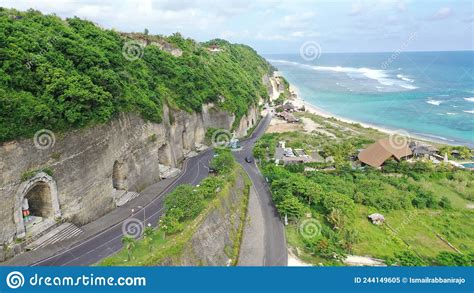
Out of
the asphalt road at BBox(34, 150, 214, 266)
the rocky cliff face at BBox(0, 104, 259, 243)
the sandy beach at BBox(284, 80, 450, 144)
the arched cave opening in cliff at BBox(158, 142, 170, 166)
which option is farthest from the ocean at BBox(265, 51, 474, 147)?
the asphalt road at BBox(34, 150, 214, 266)

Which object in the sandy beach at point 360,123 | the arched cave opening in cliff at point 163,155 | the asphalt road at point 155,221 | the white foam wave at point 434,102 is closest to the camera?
the asphalt road at point 155,221

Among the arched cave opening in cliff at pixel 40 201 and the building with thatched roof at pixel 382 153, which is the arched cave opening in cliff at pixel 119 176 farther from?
the building with thatched roof at pixel 382 153

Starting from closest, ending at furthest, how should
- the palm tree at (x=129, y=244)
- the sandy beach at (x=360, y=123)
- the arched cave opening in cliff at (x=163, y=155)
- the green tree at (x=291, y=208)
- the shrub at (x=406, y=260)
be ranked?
the palm tree at (x=129, y=244) < the shrub at (x=406, y=260) < the green tree at (x=291, y=208) < the arched cave opening in cliff at (x=163, y=155) < the sandy beach at (x=360, y=123)

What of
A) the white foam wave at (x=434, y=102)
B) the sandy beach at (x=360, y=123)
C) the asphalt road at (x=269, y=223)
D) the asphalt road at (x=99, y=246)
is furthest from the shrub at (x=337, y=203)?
Result: the white foam wave at (x=434, y=102)

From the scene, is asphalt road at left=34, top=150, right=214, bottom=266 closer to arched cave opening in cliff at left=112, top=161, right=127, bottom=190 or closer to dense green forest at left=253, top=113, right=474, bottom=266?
arched cave opening in cliff at left=112, top=161, right=127, bottom=190

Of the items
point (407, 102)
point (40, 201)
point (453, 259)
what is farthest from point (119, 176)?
point (407, 102)

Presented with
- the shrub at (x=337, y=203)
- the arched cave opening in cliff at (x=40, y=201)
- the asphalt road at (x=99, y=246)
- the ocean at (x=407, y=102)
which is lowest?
the asphalt road at (x=99, y=246)

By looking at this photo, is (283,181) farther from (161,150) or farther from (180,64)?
(180,64)

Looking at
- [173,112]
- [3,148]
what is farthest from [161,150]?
[3,148]

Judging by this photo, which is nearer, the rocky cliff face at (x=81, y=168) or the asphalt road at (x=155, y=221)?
the rocky cliff face at (x=81, y=168)
